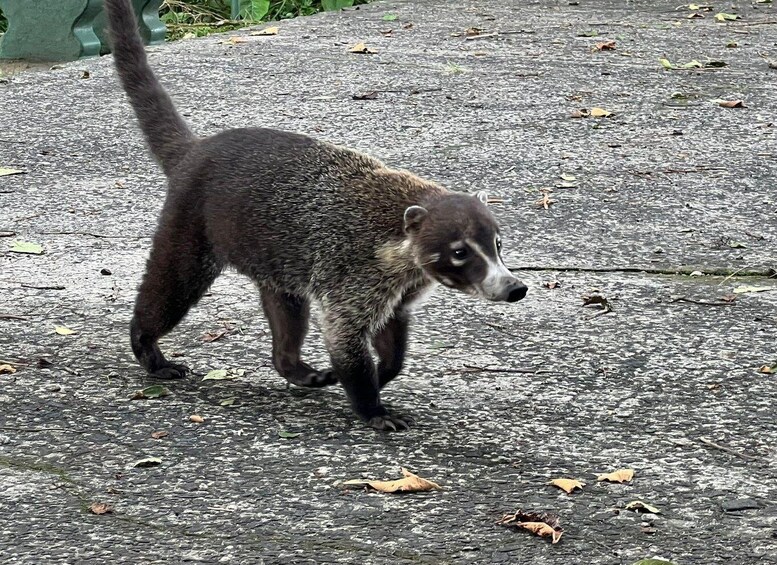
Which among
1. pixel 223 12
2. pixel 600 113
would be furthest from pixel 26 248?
pixel 223 12

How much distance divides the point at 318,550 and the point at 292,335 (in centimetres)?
117

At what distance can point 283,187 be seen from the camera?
3852 millimetres

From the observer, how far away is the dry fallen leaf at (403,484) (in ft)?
10.2

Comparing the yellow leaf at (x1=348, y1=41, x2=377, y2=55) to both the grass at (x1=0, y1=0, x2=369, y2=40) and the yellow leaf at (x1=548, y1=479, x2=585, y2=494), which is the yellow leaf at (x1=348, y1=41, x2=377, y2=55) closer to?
the grass at (x1=0, y1=0, x2=369, y2=40)

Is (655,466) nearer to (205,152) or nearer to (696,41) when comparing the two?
(205,152)

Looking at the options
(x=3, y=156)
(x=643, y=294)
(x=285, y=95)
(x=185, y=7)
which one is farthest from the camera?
(x=185, y=7)

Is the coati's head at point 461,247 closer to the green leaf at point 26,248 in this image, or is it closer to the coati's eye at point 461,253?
the coati's eye at point 461,253

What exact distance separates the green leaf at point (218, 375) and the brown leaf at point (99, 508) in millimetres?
885

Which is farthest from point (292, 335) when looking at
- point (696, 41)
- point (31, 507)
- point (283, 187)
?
point (696, 41)

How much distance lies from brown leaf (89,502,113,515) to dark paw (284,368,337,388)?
950 mm

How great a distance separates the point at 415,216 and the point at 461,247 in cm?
17

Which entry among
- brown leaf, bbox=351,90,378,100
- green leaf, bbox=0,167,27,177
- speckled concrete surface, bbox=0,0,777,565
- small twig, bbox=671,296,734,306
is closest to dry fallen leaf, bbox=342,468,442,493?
speckled concrete surface, bbox=0,0,777,565

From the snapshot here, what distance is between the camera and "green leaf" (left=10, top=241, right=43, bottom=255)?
4.95 metres

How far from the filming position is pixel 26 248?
497cm
